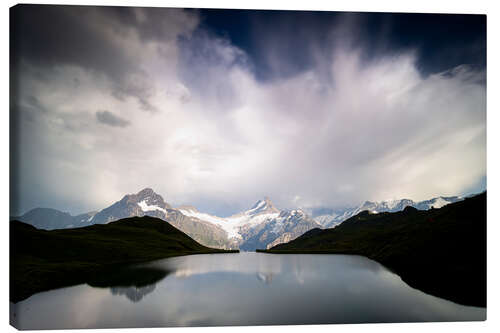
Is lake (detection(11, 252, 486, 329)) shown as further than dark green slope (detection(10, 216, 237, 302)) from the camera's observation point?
No

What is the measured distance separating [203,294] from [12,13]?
24.5m

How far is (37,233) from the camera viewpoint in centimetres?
5234

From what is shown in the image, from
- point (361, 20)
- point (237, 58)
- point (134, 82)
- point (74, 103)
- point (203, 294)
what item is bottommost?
point (203, 294)

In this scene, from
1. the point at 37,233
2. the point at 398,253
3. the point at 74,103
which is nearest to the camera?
the point at 74,103

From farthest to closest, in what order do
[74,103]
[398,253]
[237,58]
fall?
[398,253] < [237,58] < [74,103]

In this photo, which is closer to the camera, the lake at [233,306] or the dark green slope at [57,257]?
the lake at [233,306]

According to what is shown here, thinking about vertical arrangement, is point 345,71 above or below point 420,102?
above

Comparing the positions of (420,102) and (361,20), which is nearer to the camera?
(361,20)

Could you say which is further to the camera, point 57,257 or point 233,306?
point 57,257

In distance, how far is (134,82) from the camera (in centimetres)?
2345

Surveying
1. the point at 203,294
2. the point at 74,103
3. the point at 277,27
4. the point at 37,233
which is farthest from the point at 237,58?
the point at 37,233

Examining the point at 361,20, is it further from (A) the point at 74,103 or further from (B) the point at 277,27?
(A) the point at 74,103

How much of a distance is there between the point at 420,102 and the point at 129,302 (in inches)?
1122

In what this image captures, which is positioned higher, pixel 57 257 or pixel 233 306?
pixel 233 306
